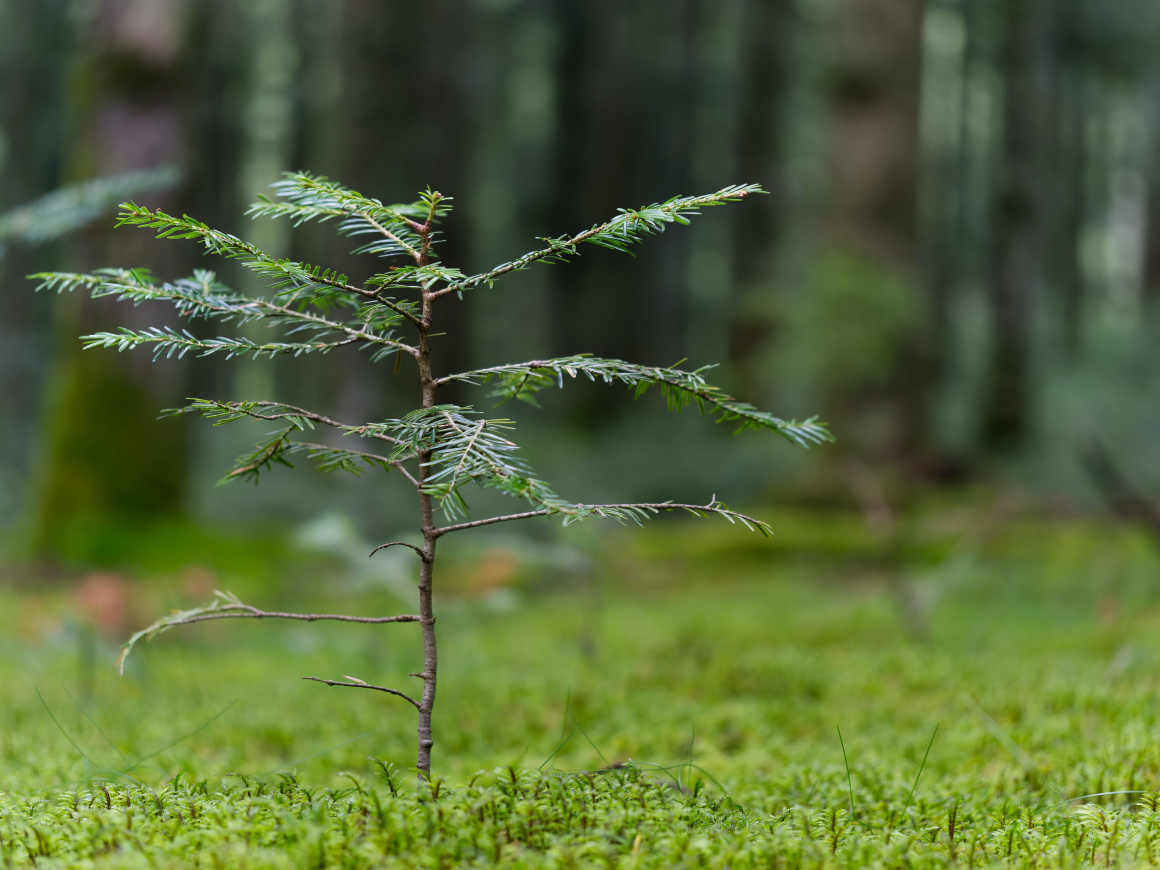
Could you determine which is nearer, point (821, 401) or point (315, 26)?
point (821, 401)

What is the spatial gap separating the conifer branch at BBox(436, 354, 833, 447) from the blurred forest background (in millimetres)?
2544

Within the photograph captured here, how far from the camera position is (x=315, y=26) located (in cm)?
2488

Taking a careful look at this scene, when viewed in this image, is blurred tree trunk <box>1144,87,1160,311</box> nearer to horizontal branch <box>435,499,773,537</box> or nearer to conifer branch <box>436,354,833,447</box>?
conifer branch <box>436,354,833,447</box>

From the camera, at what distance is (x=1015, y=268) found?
1256cm

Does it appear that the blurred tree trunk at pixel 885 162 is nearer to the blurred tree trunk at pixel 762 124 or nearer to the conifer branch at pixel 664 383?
the conifer branch at pixel 664 383

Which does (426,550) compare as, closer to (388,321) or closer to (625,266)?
(388,321)

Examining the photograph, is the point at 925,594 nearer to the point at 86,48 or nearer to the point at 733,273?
the point at 86,48

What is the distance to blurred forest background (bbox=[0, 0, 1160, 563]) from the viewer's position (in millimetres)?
7527

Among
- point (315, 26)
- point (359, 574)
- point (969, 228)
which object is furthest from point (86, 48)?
point (969, 228)

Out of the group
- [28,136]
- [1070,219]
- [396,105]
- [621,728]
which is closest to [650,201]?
[396,105]

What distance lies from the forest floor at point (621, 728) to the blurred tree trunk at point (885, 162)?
2.19m

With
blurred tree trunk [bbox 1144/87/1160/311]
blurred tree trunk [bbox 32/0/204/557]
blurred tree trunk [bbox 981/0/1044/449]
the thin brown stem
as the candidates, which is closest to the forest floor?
the thin brown stem

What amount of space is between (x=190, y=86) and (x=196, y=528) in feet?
12.4

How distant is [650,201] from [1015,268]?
6466mm
